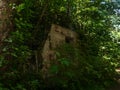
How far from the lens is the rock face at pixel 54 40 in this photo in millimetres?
6905

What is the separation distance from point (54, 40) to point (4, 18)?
79.6 inches

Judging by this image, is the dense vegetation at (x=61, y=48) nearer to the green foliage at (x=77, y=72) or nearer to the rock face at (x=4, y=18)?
the green foliage at (x=77, y=72)

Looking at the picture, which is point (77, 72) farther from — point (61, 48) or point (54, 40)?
point (54, 40)

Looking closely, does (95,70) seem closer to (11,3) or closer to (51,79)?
(51,79)

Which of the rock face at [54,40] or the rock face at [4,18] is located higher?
the rock face at [4,18]

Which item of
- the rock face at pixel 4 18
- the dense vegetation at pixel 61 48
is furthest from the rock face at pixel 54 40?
the rock face at pixel 4 18

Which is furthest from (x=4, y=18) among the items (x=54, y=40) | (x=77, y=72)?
(x=77, y=72)

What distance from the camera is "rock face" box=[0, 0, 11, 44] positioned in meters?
5.79

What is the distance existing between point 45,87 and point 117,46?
427 cm

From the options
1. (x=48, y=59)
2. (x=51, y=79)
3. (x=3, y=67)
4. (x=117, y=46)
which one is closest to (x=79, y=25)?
(x=117, y=46)

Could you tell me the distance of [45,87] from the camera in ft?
20.7

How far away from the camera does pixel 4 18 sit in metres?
5.89

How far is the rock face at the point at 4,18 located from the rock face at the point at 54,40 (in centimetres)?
144

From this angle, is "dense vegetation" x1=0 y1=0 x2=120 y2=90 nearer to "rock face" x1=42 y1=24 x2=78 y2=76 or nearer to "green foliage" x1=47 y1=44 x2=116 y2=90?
"green foliage" x1=47 y1=44 x2=116 y2=90
